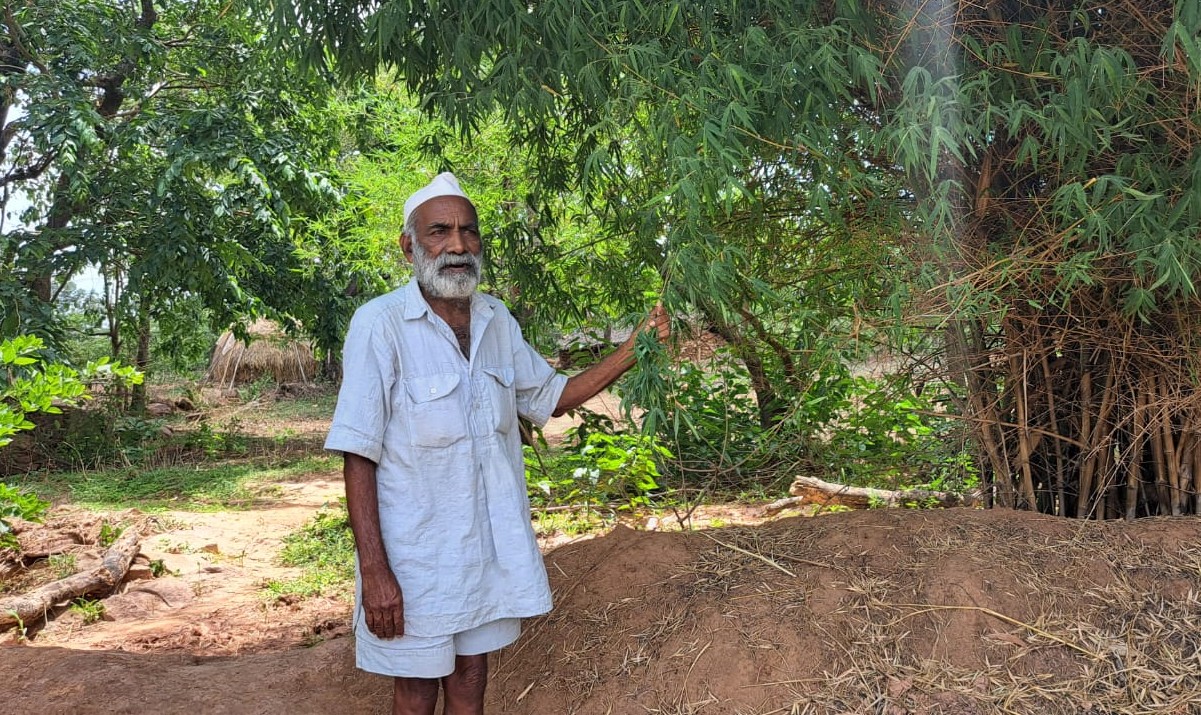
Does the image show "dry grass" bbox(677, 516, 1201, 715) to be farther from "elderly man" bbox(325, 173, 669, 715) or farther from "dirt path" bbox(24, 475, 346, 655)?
"dirt path" bbox(24, 475, 346, 655)

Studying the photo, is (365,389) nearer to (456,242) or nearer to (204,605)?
(456,242)

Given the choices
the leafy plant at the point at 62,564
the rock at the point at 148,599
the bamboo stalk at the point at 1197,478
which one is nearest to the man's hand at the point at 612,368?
the bamboo stalk at the point at 1197,478

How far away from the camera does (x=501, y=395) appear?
2414mm

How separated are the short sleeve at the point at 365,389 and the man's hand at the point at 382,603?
28 centimetres

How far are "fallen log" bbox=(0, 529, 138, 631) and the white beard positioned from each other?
324 centimetres

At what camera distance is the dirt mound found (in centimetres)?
256

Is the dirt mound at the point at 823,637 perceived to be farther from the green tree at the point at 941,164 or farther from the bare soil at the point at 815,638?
the green tree at the point at 941,164

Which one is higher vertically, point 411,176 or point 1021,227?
point 411,176

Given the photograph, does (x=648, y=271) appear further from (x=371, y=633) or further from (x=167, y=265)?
(x=167, y=265)

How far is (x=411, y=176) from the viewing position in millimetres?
7535

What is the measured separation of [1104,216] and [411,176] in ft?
19.6

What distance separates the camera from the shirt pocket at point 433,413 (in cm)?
225

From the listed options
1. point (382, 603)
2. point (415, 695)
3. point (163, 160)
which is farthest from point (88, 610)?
point (163, 160)

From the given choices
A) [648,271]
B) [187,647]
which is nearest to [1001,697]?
[648,271]
